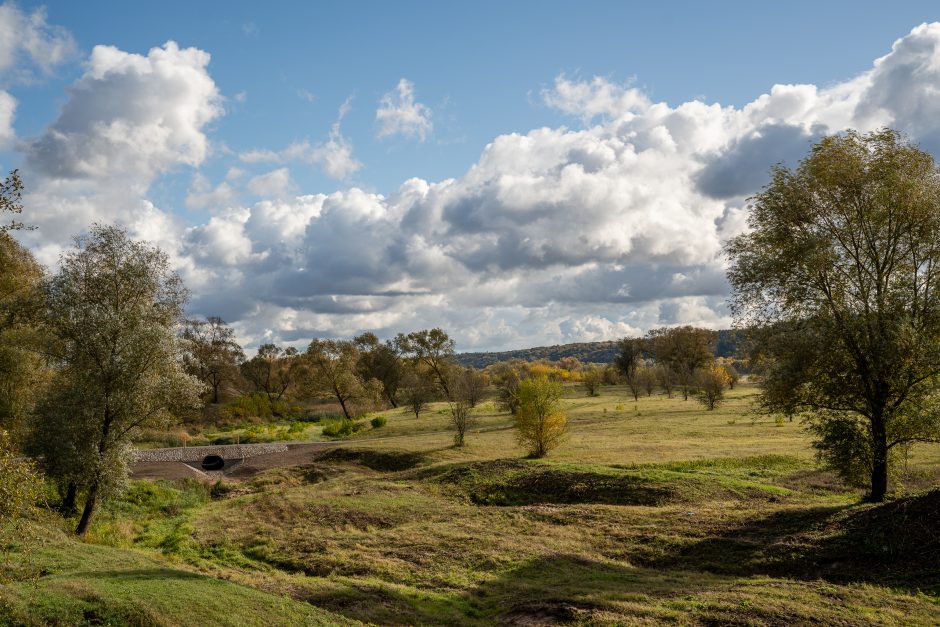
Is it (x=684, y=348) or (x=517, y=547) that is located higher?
(x=684, y=348)

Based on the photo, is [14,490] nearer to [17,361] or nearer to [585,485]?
[585,485]

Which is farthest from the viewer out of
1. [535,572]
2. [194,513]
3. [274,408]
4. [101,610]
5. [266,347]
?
[266,347]

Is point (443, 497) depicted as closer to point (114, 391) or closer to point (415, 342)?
point (114, 391)

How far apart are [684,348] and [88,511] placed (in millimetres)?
97390

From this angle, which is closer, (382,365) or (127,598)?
(127,598)

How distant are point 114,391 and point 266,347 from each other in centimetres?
7652

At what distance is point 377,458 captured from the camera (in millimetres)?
42344

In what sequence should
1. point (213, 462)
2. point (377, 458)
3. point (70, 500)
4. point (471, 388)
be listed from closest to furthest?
point (70, 500), point (377, 458), point (213, 462), point (471, 388)

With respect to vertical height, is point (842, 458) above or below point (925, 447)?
above

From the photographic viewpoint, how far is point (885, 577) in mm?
15711

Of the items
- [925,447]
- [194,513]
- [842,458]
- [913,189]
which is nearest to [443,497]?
[194,513]

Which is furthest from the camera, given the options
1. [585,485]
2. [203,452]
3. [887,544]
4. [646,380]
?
[646,380]

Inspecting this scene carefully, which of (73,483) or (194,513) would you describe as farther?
(194,513)

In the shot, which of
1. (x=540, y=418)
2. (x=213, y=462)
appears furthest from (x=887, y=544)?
(x=213, y=462)
